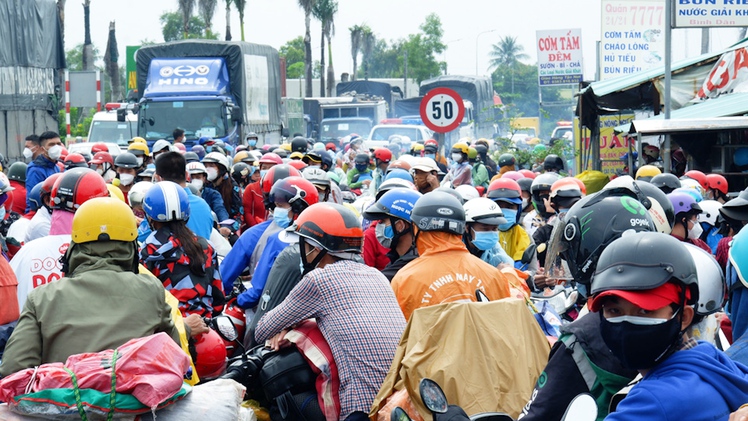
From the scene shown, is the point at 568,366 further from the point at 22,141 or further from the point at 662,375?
the point at 22,141

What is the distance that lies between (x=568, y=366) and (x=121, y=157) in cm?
967

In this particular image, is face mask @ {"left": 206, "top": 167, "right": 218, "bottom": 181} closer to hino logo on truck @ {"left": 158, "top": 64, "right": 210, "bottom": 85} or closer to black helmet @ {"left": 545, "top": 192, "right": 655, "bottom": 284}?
black helmet @ {"left": 545, "top": 192, "right": 655, "bottom": 284}

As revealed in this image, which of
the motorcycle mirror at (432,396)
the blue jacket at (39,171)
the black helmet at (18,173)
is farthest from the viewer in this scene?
the blue jacket at (39,171)

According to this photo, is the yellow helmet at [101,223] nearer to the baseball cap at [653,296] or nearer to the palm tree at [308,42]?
the baseball cap at [653,296]

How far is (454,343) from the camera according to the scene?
13.8 ft

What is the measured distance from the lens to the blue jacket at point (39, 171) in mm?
13398

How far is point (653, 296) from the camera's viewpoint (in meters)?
2.82

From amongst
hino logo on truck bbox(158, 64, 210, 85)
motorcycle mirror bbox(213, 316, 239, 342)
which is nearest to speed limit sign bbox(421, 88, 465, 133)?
motorcycle mirror bbox(213, 316, 239, 342)

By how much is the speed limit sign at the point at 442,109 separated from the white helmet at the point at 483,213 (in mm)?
7262

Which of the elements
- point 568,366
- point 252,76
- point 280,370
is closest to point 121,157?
point 280,370

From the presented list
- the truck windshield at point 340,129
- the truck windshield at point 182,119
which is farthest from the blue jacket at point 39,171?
the truck windshield at point 340,129

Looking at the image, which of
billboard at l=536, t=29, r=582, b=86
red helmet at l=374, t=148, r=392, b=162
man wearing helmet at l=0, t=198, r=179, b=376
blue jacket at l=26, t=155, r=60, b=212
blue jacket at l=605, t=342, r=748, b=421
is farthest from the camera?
billboard at l=536, t=29, r=582, b=86

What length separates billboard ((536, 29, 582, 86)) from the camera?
126 feet

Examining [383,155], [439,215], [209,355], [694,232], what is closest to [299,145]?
[383,155]
